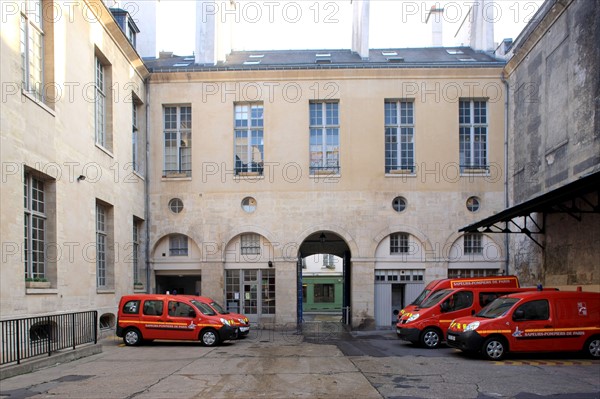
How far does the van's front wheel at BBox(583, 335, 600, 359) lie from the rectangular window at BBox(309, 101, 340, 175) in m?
13.5

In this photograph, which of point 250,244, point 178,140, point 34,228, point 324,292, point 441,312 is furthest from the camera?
point 324,292

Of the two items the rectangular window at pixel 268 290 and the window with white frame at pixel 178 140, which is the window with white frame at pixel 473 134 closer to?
the rectangular window at pixel 268 290

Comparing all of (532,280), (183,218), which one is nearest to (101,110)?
(183,218)

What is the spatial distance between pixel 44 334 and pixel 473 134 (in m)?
19.1

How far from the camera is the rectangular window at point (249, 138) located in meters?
26.0

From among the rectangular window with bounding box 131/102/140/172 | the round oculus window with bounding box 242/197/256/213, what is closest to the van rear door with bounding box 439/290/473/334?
the round oculus window with bounding box 242/197/256/213

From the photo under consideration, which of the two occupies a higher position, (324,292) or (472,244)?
(472,244)

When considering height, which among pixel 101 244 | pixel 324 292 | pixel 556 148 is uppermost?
pixel 556 148

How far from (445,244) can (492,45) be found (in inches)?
432

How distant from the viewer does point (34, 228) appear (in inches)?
625

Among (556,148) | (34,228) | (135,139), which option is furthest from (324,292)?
(34,228)

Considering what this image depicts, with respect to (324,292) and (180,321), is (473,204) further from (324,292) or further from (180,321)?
(324,292)

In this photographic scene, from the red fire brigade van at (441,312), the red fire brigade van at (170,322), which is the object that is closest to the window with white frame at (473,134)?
the red fire brigade van at (441,312)

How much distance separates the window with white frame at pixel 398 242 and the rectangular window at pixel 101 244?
12.0 metres
